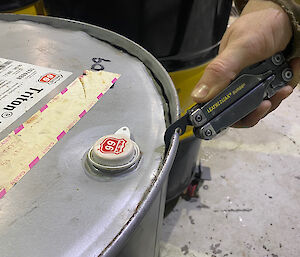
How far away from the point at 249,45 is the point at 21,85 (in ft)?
1.24

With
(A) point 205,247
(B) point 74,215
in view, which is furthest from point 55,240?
(A) point 205,247

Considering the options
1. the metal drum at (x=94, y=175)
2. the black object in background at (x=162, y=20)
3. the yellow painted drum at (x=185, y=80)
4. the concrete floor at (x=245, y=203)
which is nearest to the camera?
the metal drum at (x=94, y=175)

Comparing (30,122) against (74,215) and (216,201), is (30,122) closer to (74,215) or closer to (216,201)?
(74,215)

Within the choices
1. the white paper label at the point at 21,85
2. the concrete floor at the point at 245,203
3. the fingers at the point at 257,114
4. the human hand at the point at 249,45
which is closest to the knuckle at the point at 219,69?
the human hand at the point at 249,45

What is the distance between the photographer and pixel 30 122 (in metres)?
0.44

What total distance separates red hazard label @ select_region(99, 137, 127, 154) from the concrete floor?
789 mm

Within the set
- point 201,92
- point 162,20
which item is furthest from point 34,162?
point 162,20

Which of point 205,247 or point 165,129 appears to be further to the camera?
point 205,247

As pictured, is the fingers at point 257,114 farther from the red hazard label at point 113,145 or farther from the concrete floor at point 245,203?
the concrete floor at point 245,203

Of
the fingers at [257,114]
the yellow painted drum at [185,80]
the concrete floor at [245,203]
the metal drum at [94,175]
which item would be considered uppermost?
the metal drum at [94,175]

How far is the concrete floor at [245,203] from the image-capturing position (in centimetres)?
108

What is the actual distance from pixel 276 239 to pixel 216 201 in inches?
9.5

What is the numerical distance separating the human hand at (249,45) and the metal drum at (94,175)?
7cm

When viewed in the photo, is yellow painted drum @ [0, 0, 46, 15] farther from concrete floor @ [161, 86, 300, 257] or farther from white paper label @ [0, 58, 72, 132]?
concrete floor @ [161, 86, 300, 257]
